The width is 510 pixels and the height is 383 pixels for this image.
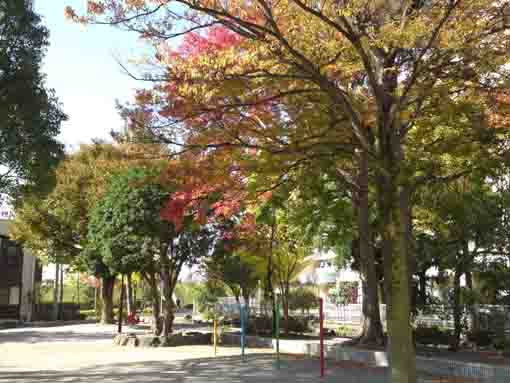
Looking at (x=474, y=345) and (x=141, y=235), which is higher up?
(x=141, y=235)

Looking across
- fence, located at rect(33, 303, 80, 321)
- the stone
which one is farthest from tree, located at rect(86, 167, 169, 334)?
fence, located at rect(33, 303, 80, 321)

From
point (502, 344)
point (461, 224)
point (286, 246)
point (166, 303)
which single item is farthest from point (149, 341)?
point (502, 344)

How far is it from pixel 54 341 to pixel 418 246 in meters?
14.1

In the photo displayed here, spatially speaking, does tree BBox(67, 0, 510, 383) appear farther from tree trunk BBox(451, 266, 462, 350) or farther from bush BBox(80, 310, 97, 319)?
bush BBox(80, 310, 97, 319)

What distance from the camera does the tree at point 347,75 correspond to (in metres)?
7.88

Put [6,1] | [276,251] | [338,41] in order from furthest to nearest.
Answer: [276,251], [6,1], [338,41]

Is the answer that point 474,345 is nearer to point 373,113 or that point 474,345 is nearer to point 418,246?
point 418,246

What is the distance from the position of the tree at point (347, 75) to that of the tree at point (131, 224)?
897cm

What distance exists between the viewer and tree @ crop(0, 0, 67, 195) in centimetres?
1155

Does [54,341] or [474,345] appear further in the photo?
[54,341]

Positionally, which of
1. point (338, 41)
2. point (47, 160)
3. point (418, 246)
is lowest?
point (418, 246)

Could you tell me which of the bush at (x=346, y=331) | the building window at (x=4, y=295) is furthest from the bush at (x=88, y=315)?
the bush at (x=346, y=331)

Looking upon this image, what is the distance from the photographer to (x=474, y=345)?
16188 millimetres

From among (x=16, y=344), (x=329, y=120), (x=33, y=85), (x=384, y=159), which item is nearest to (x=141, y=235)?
(x=16, y=344)
